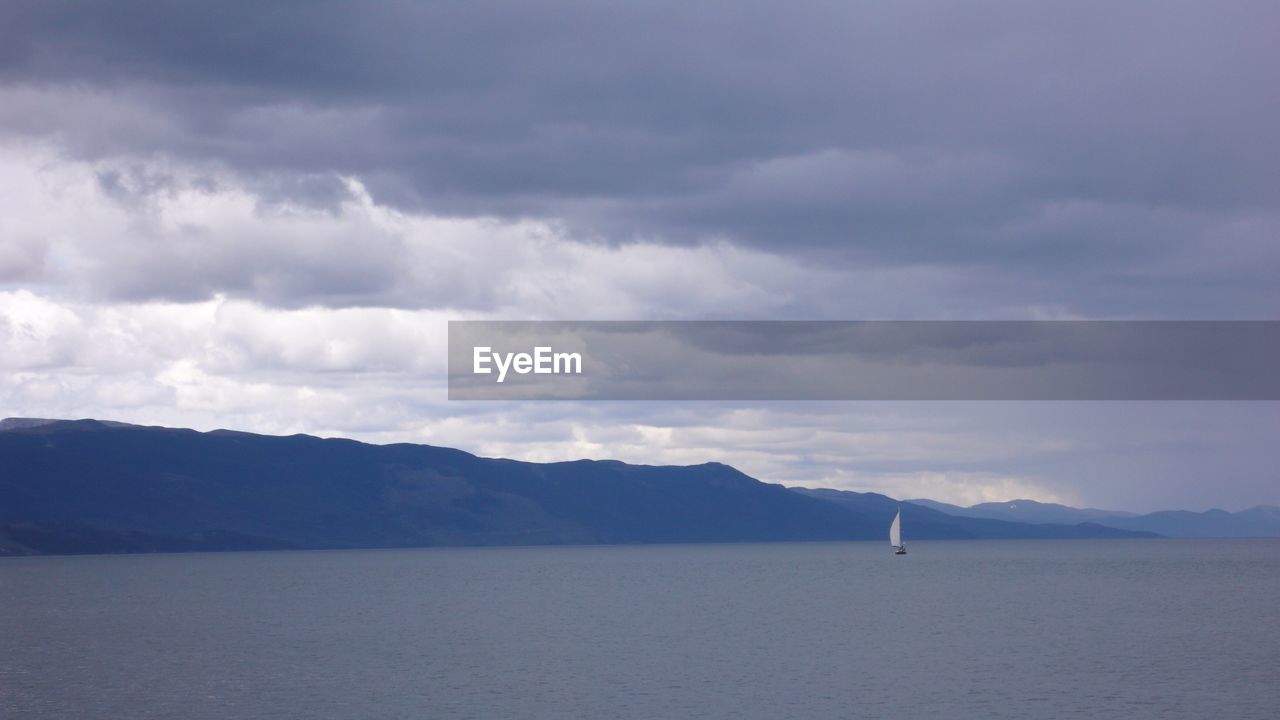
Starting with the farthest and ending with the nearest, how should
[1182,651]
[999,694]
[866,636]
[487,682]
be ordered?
1. [866,636]
2. [1182,651]
3. [487,682]
4. [999,694]

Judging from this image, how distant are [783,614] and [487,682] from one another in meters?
67.8

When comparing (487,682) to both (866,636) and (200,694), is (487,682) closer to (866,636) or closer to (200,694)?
(200,694)

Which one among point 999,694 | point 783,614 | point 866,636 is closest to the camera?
point 999,694

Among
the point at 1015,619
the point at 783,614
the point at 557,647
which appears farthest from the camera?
the point at 783,614

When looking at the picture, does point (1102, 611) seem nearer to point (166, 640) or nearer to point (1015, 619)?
point (1015, 619)

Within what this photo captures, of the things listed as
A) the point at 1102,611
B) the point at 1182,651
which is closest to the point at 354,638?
the point at 1182,651

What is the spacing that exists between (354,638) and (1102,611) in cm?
8693

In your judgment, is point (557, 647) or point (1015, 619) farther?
point (1015, 619)

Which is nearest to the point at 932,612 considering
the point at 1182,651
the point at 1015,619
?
the point at 1015,619

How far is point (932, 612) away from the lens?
154000mm

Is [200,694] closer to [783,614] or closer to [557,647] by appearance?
[557,647]

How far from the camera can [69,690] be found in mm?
87875

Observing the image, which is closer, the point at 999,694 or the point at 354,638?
the point at 999,694

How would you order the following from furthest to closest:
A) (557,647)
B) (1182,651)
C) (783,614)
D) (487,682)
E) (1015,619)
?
(783,614) → (1015,619) → (557,647) → (1182,651) → (487,682)
